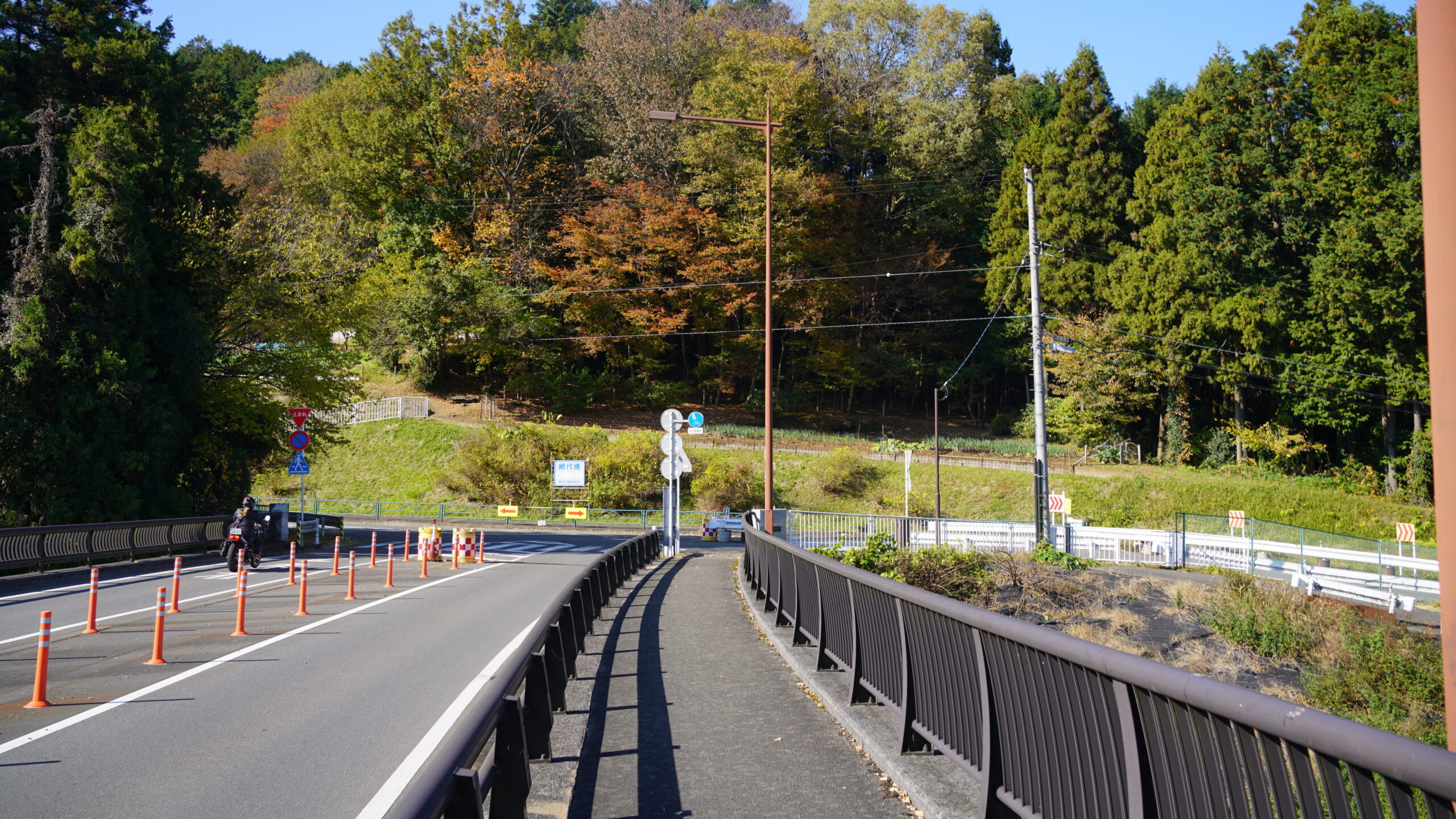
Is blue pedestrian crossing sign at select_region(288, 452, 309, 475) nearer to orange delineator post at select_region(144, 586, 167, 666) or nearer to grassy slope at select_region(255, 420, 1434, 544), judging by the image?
grassy slope at select_region(255, 420, 1434, 544)

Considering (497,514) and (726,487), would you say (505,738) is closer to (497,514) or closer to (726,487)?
(497,514)

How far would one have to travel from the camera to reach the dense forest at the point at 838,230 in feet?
144

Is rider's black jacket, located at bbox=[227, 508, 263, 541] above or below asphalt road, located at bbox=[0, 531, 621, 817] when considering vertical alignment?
above

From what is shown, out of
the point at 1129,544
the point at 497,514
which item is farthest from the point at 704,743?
the point at 497,514

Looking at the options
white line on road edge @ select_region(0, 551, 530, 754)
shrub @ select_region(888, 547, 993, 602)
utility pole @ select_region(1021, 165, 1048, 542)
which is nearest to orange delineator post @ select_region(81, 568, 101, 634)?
white line on road edge @ select_region(0, 551, 530, 754)

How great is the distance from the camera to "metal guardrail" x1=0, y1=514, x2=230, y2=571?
17734mm

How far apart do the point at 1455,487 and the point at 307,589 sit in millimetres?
17921

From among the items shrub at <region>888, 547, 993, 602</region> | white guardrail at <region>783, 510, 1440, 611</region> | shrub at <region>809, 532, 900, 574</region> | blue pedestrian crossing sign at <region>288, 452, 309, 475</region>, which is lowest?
white guardrail at <region>783, 510, 1440, 611</region>

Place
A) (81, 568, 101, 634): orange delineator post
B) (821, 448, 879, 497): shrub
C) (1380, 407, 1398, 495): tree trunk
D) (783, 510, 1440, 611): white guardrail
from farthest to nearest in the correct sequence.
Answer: (821, 448, 879, 497): shrub
(1380, 407, 1398, 495): tree trunk
(783, 510, 1440, 611): white guardrail
(81, 568, 101, 634): orange delineator post

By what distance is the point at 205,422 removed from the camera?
28109 mm

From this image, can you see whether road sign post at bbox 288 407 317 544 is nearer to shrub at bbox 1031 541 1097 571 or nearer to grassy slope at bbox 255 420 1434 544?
grassy slope at bbox 255 420 1434 544

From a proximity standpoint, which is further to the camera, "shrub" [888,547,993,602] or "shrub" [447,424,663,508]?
"shrub" [447,424,663,508]

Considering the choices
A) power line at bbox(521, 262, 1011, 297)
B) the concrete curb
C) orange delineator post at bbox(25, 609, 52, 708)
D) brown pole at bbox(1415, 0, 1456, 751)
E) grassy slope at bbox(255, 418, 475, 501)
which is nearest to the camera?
brown pole at bbox(1415, 0, 1456, 751)

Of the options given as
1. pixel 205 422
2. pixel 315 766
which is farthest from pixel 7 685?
pixel 205 422
